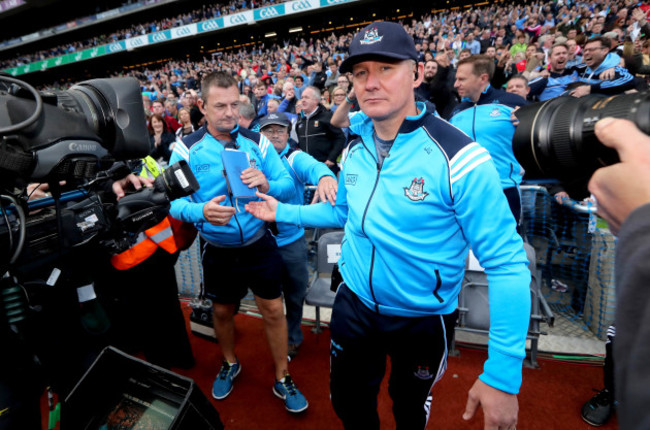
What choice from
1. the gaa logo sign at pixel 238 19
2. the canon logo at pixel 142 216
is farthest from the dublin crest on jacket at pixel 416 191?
the gaa logo sign at pixel 238 19

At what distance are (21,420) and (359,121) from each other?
1593 millimetres

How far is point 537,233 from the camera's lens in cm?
395

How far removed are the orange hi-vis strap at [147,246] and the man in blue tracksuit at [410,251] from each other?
4.26 ft

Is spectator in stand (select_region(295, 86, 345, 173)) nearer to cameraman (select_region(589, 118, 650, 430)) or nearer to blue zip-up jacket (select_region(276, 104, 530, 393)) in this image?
blue zip-up jacket (select_region(276, 104, 530, 393))

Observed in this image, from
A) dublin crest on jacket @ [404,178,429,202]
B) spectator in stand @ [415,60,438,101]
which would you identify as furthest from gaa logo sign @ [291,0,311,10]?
dublin crest on jacket @ [404,178,429,202]

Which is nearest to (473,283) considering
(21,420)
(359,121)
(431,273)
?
(431,273)

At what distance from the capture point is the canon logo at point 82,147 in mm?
1087

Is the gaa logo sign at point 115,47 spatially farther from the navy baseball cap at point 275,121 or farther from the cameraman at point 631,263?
the cameraman at point 631,263

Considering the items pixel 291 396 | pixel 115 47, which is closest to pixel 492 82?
pixel 291 396

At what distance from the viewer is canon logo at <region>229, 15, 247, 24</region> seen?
70.8 ft

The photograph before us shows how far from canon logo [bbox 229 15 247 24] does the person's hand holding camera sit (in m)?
24.6

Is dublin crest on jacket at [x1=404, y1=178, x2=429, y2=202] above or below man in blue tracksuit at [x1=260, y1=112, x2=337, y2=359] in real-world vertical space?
above

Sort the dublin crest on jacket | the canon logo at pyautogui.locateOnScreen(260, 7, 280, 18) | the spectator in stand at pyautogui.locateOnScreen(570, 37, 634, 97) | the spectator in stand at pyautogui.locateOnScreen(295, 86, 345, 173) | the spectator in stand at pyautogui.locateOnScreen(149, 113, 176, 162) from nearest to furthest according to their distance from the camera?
the dublin crest on jacket
the spectator in stand at pyautogui.locateOnScreen(570, 37, 634, 97)
the spectator in stand at pyautogui.locateOnScreen(295, 86, 345, 173)
the spectator in stand at pyautogui.locateOnScreen(149, 113, 176, 162)
the canon logo at pyautogui.locateOnScreen(260, 7, 280, 18)

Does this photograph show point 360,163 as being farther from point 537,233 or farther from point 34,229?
point 537,233
